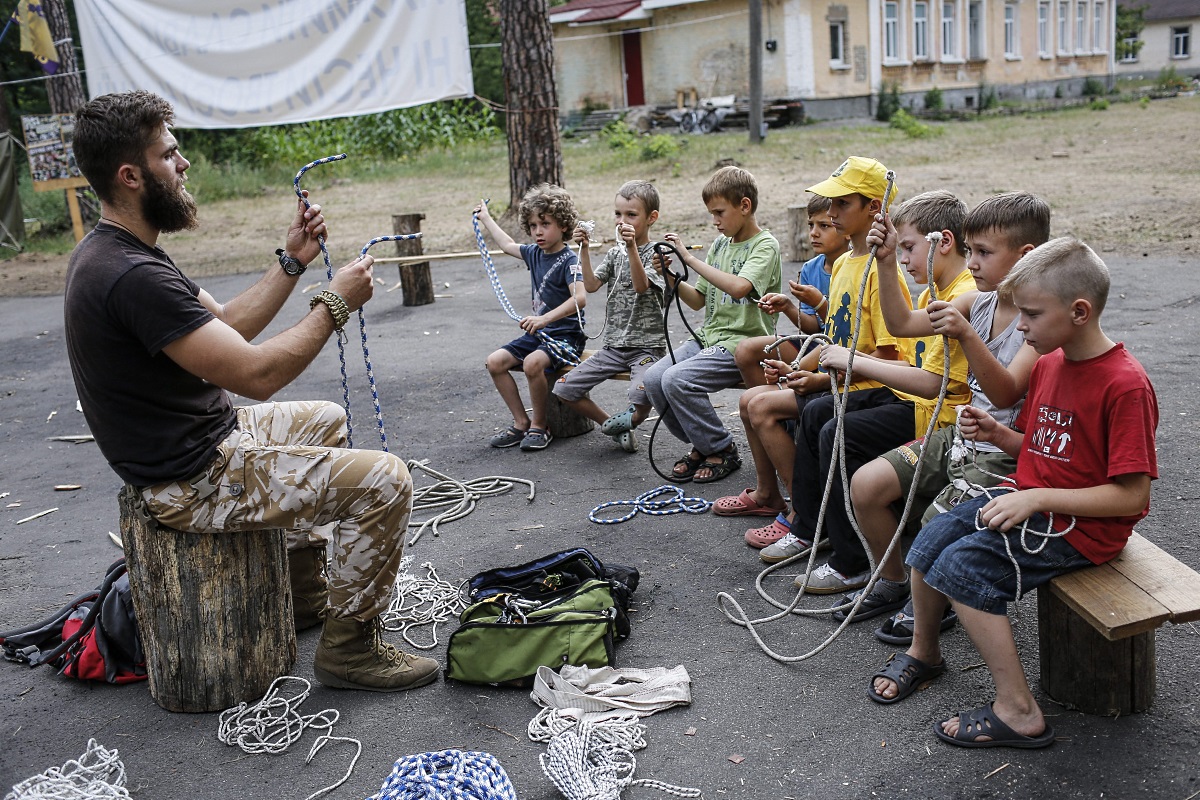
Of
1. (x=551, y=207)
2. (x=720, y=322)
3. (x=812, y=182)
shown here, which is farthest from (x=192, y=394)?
(x=812, y=182)

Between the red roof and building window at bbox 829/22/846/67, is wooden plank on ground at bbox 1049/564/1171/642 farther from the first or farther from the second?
the red roof

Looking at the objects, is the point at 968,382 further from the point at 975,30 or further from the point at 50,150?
the point at 975,30

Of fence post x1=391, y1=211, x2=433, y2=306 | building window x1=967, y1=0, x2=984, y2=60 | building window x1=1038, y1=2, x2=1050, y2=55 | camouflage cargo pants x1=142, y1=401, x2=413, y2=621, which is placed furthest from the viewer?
building window x1=1038, y1=2, x2=1050, y2=55

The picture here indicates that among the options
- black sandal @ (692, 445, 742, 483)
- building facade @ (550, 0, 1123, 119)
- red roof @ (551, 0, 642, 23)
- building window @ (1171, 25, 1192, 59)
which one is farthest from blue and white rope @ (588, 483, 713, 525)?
building window @ (1171, 25, 1192, 59)

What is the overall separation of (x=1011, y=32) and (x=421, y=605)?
1613 inches

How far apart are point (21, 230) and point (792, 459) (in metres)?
16.3

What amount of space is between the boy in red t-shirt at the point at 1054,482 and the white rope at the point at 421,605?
1.96 m

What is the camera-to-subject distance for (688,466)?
555cm

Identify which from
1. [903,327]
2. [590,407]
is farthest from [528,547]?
[903,327]

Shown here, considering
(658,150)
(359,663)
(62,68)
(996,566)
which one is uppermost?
(62,68)

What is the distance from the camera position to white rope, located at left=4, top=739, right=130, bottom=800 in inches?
121

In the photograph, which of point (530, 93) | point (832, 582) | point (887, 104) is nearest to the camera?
point (832, 582)

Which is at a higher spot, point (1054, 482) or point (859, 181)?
point (859, 181)

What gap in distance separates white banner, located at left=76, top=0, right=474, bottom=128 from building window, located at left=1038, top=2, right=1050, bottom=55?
3603 cm
